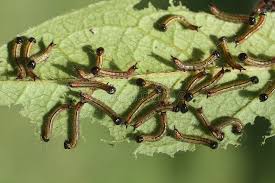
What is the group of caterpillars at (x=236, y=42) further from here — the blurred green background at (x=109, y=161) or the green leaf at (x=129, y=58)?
the blurred green background at (x=109, y=161)

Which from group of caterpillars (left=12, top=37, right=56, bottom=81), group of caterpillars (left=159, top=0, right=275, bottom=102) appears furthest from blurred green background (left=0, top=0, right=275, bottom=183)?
group of caterpillars (left=12, top=37, right=56, bottom=81)

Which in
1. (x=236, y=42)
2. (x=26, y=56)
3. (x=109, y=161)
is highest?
(x=236, y=42)

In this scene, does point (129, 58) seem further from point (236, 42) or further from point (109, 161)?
point (109, 161)

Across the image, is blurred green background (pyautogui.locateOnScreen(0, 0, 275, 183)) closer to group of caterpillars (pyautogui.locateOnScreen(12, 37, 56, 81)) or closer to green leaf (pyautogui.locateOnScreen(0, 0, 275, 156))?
green leaf (pyautogui.locateOnScreen(0, 0, 275, 156))

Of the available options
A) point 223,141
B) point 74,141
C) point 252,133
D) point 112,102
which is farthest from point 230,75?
point 252,133

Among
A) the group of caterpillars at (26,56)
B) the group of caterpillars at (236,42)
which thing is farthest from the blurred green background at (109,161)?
the group of caterpillars at (26,56)

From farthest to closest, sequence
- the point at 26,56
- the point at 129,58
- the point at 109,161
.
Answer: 1. the point at 109,161
2. the point at 129,58
3. the point at 26,56

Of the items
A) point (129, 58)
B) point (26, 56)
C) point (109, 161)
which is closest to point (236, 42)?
point (129, 58)
